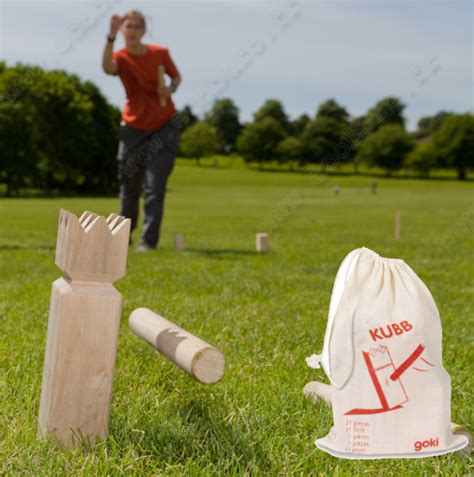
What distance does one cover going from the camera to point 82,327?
89.0 inches

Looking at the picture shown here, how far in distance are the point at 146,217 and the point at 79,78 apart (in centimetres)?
5659

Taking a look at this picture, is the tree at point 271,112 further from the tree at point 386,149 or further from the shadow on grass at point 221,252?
the shadow on grass at point 221,252

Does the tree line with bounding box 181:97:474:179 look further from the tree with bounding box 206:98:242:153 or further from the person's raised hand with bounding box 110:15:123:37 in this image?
the person's raised hand with bounding box 110:15:123:37

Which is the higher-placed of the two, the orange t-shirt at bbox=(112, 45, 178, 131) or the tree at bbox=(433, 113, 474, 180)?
the tree at bbox=(433, 113, 474, 180)

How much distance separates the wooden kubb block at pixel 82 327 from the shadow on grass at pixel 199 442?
238 mm

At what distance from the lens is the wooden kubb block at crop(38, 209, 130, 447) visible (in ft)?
7.27

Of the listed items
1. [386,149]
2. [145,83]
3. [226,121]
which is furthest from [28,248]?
[226,121]

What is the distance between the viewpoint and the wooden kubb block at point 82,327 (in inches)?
87.3

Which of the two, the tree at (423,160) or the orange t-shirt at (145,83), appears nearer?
the orange t-shirt at (145,83)

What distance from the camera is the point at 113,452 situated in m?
2.32

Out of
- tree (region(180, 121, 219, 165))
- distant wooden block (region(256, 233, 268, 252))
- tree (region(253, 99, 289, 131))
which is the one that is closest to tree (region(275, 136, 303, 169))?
tree (region(180, 121, 219, 165))

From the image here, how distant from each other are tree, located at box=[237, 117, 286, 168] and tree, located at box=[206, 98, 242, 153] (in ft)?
53.9

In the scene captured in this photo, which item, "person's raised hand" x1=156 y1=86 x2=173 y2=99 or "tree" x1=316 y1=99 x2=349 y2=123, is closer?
"person's raised hand" x1=156 y1=86 x2=173 y2=99

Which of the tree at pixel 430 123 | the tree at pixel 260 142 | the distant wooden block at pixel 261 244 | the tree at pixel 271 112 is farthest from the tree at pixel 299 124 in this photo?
the distant wooden block at pixel 261 244
